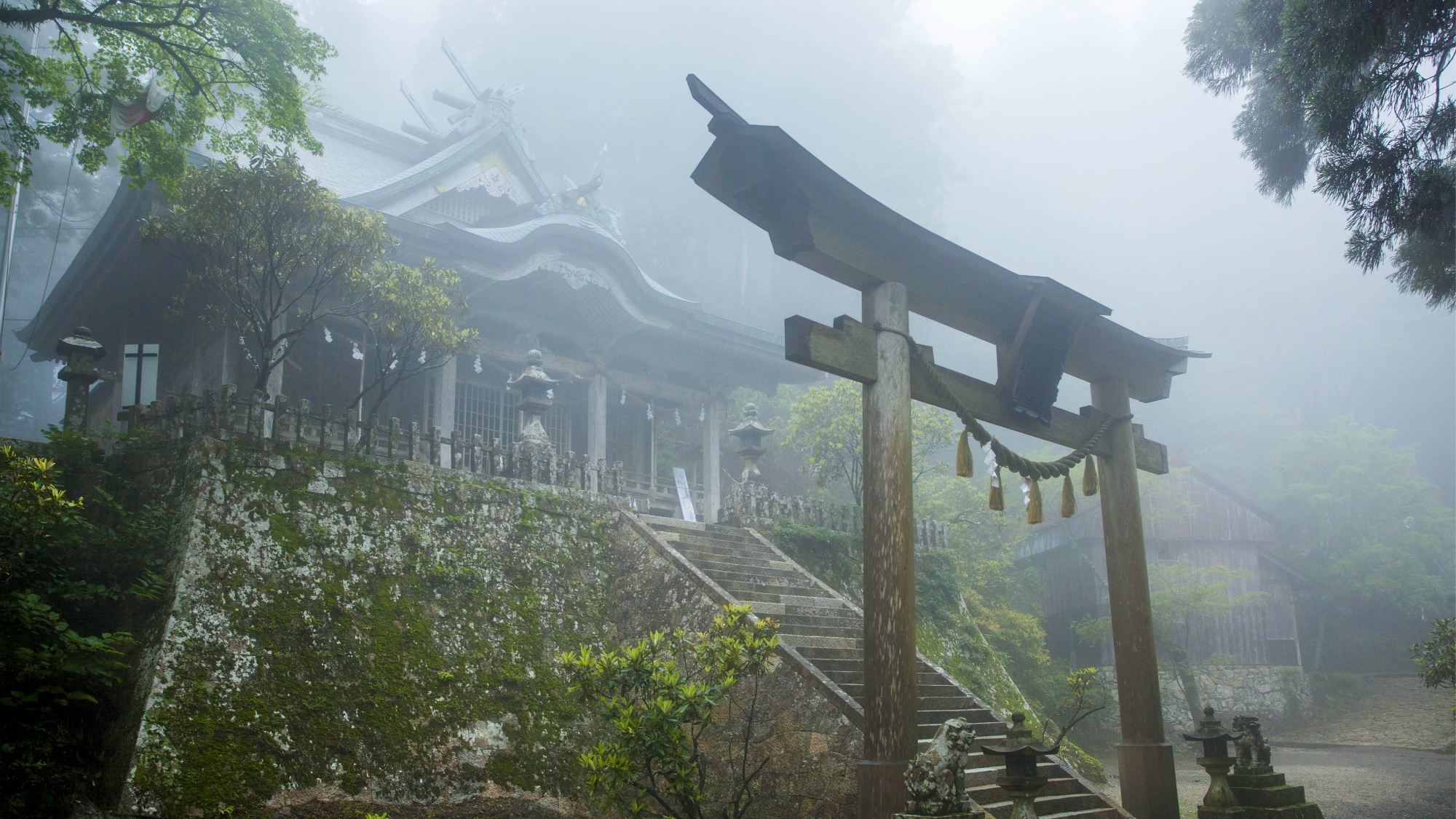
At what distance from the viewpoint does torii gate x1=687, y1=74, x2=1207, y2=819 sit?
4898 mm

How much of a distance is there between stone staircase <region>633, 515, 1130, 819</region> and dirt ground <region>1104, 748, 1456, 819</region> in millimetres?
3413

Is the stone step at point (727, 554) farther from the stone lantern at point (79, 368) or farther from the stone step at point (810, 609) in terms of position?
the stone lantern at point (79, 368)

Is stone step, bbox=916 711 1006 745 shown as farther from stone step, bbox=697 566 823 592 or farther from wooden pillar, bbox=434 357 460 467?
wooden pillar, bbox=434 357 460 467

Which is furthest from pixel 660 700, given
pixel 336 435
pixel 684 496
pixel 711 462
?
pixel 711 462

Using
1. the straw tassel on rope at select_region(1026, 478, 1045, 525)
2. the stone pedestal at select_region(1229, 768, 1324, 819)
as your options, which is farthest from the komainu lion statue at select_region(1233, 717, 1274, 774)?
the straw tassel on rope at select_region(1026, 478, 1045, 525)

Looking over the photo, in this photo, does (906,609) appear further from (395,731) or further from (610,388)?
(610,388)

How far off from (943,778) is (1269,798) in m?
3.73

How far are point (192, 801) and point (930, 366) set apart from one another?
578cm

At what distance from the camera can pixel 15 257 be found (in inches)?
1072

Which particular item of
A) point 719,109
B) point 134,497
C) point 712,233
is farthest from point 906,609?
point 712,233

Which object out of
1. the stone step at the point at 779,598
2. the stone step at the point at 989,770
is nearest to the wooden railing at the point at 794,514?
the stone step at the point at 779,598

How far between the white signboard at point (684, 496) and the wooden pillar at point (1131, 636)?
9638 mm

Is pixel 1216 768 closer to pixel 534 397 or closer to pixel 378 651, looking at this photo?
pixel 378 651

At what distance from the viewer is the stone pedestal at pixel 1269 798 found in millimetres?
6496
